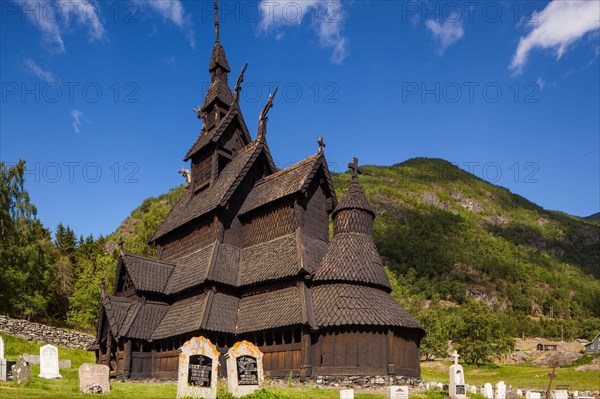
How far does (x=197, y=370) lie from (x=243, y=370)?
1827 mm

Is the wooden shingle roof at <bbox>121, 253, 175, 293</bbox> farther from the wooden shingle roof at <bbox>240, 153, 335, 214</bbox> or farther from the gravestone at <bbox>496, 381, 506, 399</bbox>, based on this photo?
the gravestone at <bbox>496, 381, 506, 399</bbox>

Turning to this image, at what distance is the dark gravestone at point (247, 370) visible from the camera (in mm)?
20531

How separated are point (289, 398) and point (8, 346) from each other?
25.9 metres

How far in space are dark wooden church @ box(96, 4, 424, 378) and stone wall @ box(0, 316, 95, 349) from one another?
987 cm

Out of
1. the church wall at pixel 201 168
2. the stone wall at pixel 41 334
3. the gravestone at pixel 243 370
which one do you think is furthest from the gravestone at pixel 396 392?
the stone wall at pixel 41 334

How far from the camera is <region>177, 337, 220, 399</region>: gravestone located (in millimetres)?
19312

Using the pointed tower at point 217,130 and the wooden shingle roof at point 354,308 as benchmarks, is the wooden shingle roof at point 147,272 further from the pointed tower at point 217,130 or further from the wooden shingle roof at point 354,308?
the wooden shingle roof at point 354,308

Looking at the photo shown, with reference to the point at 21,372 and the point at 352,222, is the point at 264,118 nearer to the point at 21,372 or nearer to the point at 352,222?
the point at 352,222

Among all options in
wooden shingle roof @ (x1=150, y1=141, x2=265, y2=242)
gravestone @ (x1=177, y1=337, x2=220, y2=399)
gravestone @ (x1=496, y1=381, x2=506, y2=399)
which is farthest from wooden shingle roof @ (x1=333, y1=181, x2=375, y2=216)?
gravestone @ (x1=177, y1=337, x2=220, y2=399)

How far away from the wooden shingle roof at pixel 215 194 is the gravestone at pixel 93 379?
1322 cm

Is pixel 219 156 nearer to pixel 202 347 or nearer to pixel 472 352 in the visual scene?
pixel 202 347

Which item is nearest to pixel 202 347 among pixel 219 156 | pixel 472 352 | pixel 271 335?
pixel 271 335

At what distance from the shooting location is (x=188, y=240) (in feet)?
114

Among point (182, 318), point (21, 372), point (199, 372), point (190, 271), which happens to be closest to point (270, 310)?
point (182, 318)
